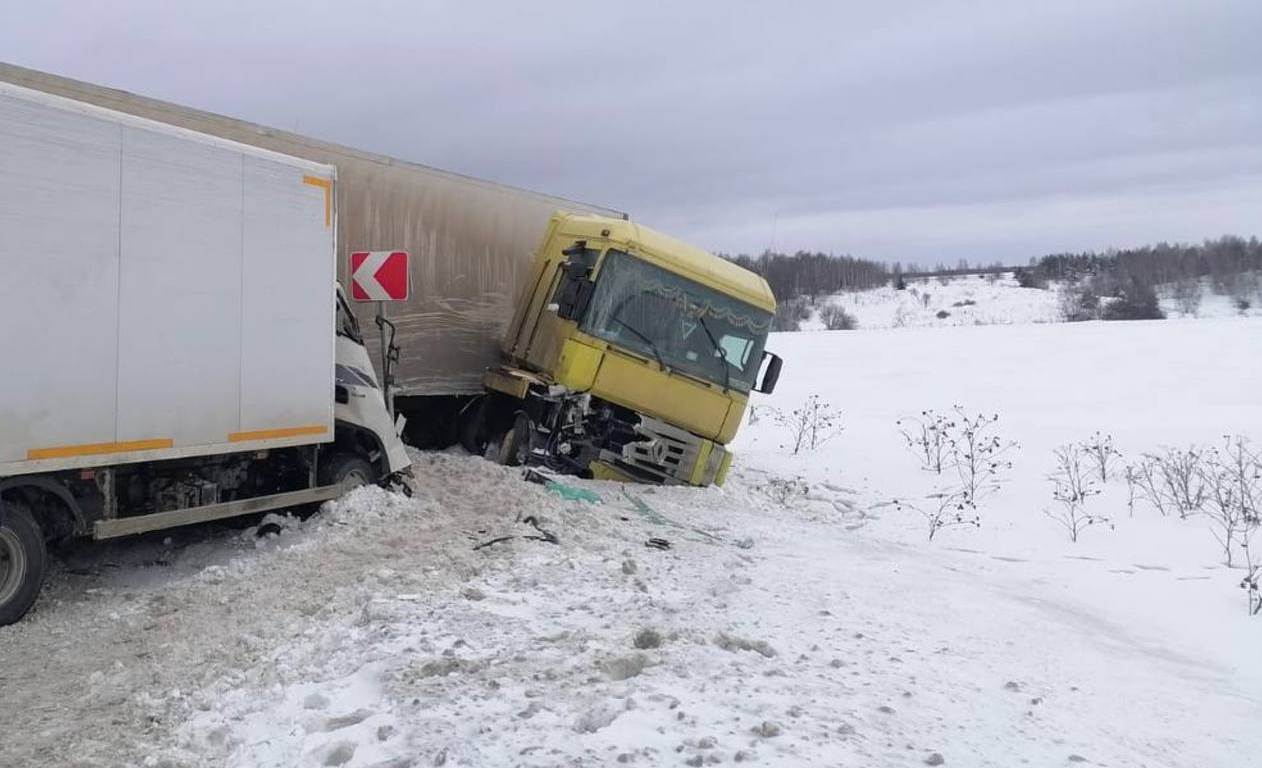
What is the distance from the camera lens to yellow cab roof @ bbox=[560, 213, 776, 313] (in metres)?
10.1

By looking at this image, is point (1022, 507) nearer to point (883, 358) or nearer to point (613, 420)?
point (613, 420)

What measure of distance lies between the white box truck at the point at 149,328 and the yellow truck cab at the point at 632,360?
9.99 feet

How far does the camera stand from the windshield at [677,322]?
9.95m

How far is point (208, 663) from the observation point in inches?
177

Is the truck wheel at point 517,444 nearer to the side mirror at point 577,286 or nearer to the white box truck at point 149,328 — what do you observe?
the side mirror at point 577,286

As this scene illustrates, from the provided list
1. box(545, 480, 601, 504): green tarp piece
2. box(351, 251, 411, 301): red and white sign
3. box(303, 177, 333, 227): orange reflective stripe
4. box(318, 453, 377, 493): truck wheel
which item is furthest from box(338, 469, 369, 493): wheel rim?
box(351, 251, 411, 301): red and white sign

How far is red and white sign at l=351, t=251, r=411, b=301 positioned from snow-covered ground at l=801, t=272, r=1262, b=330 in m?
53.5

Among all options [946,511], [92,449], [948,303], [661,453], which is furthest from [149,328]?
[948,303]

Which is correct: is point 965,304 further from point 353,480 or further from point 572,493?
point 353,480

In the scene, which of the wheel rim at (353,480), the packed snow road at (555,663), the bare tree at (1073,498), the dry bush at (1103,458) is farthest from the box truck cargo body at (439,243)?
the dry bush at (1103,458)

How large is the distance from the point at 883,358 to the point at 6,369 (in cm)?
3112

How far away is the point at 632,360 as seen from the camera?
9992mm

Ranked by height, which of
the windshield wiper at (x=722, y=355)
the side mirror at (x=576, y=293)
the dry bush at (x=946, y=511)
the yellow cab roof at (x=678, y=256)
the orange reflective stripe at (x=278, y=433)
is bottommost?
the dry bush at (x=946, y=511)

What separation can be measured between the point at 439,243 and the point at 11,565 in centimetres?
660
